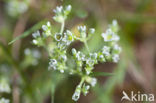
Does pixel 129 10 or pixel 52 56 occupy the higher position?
pixel 129 10

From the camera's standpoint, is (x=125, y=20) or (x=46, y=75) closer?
(x=46, y=75)

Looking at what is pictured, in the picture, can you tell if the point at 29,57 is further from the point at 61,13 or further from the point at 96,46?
the point at 61,13

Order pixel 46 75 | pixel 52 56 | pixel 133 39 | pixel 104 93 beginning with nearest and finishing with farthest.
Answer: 1. pixel 52 56
2. pixel 104 93
3. pixel 46 75
4. pixel 133 39

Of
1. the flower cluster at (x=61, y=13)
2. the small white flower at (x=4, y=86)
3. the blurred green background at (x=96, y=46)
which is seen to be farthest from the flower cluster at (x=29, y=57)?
the flower cluster at (x=61, y=13)

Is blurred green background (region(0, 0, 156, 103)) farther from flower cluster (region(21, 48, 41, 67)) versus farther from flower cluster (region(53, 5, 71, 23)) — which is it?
flower cluster (region(53, 5, 71, 23))

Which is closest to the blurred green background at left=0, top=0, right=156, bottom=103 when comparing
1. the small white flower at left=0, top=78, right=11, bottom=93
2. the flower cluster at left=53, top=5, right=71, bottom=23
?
the small white flower at left=0, top=78, right=11, bottom=93

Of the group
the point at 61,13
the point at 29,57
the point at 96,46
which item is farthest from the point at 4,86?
the point at 96,46

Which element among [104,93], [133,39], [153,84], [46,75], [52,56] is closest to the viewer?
[52,56]

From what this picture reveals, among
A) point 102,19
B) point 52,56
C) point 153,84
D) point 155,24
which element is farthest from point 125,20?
point 52,56

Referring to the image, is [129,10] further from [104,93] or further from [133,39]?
[104,93]
